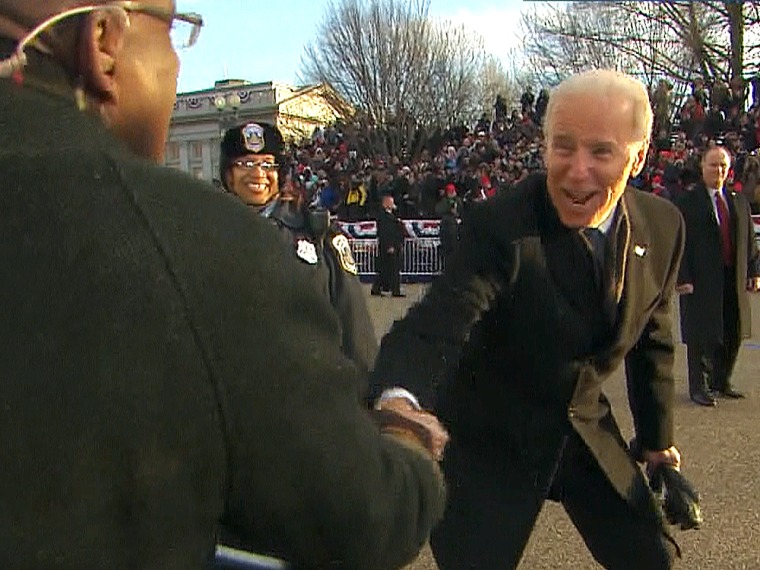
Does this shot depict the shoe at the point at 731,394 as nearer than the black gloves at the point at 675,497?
No

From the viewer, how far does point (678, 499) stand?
8.05ft

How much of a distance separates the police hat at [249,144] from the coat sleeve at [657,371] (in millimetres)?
1933

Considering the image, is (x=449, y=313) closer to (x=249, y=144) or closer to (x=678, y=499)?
(x=678, y=499)

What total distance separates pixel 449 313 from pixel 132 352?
134cm

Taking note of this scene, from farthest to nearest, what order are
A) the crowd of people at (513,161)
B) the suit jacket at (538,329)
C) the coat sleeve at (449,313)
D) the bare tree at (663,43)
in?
1. the bare tree at (663,43)
2. the crowd of people at (513,161)
3. the suit jacket at (538,329)
4. the coat sleeve at (449,313)

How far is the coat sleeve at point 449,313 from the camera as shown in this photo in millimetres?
2100

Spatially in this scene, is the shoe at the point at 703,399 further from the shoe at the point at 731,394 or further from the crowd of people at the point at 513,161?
the crowd of people at the point at 513,161

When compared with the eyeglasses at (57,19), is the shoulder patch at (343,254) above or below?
below

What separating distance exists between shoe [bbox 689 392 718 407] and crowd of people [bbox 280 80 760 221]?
7.26 meters

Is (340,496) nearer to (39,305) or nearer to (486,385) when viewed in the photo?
(39,305)

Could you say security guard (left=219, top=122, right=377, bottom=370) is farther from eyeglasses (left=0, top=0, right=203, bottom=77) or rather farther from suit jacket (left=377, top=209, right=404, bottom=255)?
suit jacket (left=377, top=209, right=404, bottom=255)

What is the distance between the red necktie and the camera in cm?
676

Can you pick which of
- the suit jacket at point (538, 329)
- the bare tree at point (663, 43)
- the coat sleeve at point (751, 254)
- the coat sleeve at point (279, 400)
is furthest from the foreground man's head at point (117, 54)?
the bare tree at point (663, 43)

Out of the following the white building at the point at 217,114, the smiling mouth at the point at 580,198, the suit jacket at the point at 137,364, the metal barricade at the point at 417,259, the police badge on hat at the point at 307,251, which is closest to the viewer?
the suit jacket at the point at 137,364
